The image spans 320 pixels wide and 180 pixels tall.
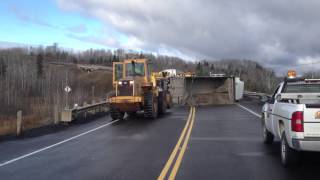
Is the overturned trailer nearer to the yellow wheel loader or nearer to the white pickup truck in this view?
the yellow wheel loader

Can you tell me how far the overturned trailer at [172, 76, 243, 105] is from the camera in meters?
37.4

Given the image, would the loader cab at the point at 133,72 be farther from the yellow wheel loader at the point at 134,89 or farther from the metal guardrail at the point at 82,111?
the metal guardrail at the point at 82,111

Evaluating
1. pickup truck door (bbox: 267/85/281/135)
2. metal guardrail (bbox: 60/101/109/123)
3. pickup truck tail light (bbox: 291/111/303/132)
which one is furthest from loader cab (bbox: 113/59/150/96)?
pickup truck tail light (bbox: 291/111/303/132)

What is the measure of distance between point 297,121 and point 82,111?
18.5 metres

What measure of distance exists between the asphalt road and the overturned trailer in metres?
20.1

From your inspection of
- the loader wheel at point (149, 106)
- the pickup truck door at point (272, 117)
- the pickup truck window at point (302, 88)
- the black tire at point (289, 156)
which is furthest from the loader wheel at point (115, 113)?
the black tire at point (289, 156)

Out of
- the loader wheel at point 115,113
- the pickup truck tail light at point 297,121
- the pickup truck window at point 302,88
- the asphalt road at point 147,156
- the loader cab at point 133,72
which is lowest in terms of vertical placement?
the asphalt road at point 147,156

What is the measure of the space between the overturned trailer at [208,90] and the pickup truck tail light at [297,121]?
28.4 meters

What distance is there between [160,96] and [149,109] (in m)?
3.38

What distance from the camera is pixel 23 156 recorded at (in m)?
12.2

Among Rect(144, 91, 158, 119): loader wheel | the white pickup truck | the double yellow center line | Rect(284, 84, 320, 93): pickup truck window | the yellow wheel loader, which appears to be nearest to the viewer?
the white pickup truck

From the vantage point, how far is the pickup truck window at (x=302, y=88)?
12133mm

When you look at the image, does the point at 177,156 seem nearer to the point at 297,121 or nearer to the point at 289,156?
the point at 289,156

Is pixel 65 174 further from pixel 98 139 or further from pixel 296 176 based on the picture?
pixel 98 139
